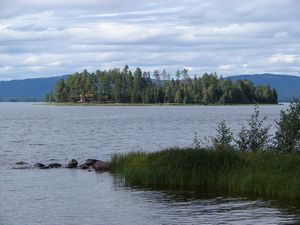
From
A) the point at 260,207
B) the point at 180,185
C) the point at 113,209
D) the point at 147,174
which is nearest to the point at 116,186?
the point at 147,174

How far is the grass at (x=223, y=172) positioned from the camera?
2857 cm

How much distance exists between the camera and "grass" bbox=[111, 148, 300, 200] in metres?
28.6

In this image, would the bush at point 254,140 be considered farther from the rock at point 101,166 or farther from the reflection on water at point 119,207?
the rock at point 101,166

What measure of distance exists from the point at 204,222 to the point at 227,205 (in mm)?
3877

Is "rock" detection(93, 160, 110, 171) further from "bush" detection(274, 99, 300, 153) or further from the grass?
"bush" detection(274, 99, 300, 153)

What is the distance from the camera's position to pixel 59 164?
157 feet

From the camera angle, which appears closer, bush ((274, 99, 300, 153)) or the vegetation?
the vegetation

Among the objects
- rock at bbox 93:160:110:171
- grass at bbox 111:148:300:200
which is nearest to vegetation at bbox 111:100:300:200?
grass at bbox 111:148:300:200

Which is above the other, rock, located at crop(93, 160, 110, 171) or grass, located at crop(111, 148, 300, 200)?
grass, located at crop(111, 148, 300, 200)

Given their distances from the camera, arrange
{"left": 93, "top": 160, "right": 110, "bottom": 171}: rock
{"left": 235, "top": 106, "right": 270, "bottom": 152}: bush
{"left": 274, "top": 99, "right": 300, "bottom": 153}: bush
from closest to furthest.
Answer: {"left": 274, "top": 99, "right": 300, "bottom": 153}: bush → {"left": 235, "top": 106, "right": 270, "bottom": 152}: bush → {"left": 93, "top": 160, "right": 110, "bottom": 171}: rock

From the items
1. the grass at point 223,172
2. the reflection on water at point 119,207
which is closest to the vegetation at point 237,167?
the grass at point 223,172

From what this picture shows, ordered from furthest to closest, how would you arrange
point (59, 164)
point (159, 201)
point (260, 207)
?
point (59, 164)
point (159, 201)
point (260, 207)

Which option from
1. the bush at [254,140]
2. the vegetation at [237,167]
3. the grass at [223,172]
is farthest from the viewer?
the bush at [254,140]

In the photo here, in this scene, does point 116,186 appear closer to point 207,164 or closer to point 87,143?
point 207,164
